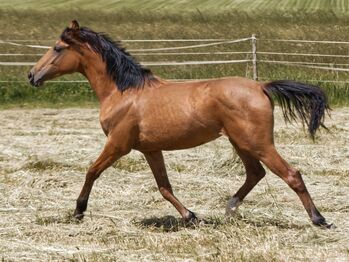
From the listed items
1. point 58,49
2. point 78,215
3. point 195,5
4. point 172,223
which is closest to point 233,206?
point 172,223

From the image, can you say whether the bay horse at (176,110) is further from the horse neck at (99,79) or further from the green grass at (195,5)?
the green grass at (195,5)

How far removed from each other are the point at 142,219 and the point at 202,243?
4.12 ft

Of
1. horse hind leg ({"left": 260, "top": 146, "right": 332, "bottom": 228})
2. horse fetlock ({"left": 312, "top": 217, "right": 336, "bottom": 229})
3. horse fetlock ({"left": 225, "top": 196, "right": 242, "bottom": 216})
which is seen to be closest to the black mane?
horse fetlock ({"left": 225, "top": 196, "right": 242, "bottom": 216})

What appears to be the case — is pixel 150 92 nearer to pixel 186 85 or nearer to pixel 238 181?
pixel 186 85

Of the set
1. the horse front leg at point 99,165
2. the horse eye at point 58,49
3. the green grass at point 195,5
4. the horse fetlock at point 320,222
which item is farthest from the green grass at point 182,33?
the horse fetlock at point 320,222

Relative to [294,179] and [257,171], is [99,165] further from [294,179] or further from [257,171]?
[294,179]

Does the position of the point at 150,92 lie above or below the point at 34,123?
above

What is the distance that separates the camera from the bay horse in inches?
261

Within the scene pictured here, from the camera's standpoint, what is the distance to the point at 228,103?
6727 millimetres

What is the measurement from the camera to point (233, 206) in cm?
718

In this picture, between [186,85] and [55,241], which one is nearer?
[55,241]

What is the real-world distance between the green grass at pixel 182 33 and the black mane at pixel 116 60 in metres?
9.66

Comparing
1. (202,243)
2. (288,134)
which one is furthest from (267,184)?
(288,134)

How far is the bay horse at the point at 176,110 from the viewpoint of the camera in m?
6.64
